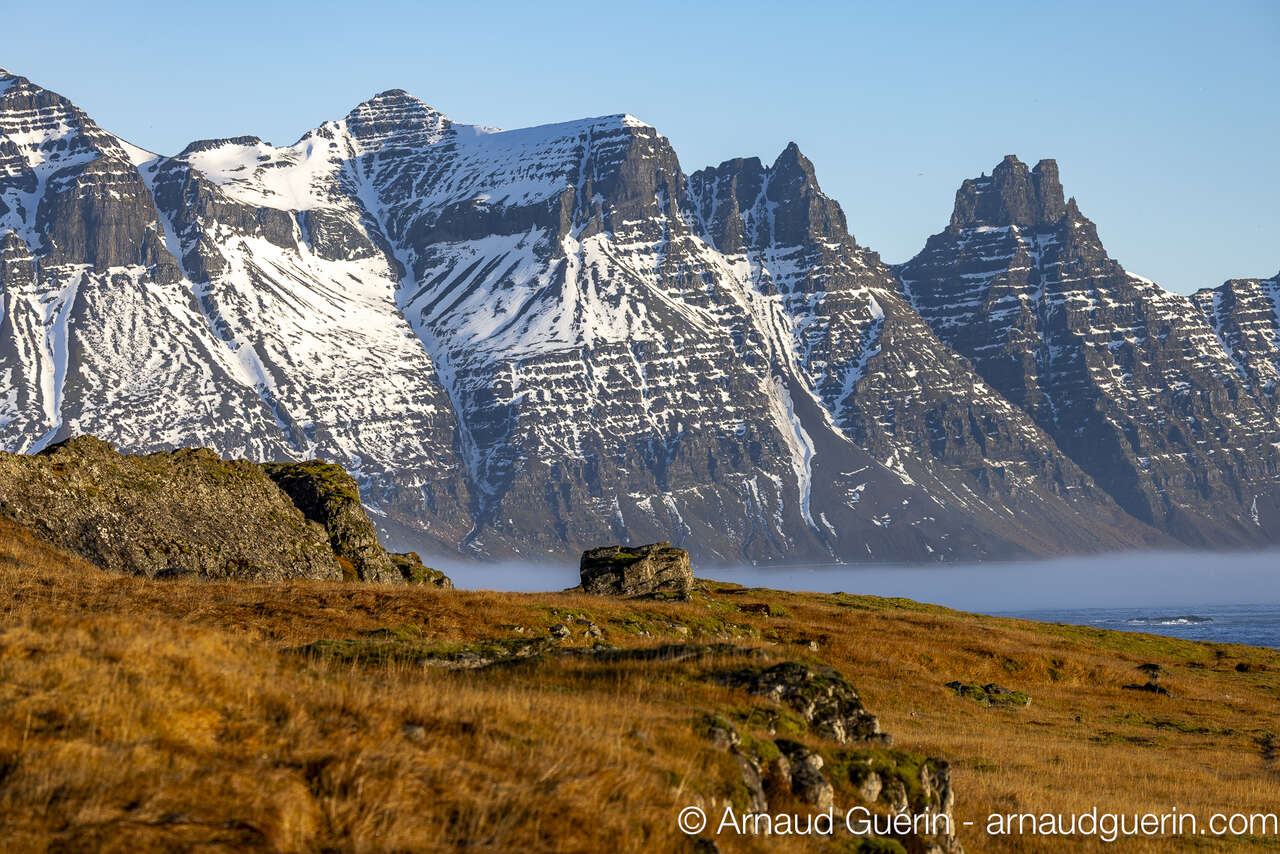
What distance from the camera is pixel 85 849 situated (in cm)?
1238

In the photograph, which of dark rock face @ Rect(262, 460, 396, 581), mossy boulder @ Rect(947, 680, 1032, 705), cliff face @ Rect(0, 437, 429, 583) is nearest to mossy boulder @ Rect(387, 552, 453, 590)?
dark rock face @ Rect(262, 460, 396, 581)

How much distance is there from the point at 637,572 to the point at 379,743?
→ 56.9 meters

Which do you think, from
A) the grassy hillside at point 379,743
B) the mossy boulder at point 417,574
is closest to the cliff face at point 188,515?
the mossy boulder at point 417,574

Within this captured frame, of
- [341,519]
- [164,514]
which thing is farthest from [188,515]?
[341,519]

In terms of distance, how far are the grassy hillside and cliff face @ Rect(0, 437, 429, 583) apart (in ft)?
11.9

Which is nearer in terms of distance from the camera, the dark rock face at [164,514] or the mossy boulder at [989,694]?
the dark rock face at [164,514]

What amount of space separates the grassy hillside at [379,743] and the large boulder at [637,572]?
1185 inches

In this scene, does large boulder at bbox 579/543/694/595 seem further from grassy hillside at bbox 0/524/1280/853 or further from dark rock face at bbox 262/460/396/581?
grassy hillside at bbox 0/524/1280/853

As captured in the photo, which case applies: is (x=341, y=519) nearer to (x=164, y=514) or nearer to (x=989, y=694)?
(x=164, y=514)

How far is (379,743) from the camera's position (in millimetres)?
15664

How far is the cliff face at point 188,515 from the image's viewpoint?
149ft

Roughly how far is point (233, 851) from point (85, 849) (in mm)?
1395

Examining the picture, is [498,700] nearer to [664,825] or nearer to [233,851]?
[664,825]

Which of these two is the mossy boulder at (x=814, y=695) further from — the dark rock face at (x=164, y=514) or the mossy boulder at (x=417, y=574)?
the mossy boulder at (x=417, y=574)
